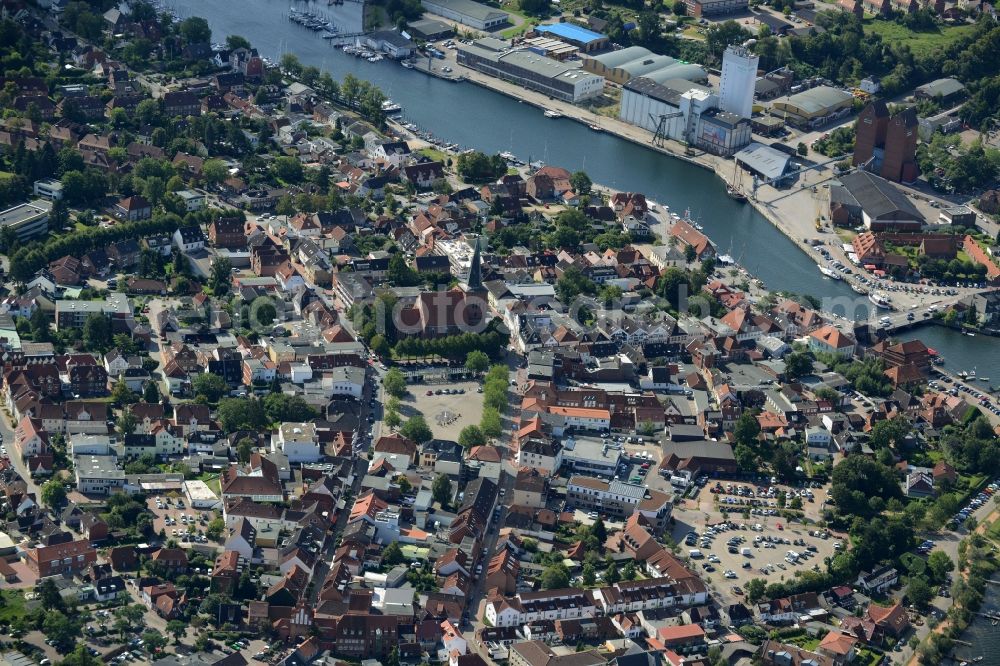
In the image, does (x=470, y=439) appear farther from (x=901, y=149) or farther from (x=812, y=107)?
(x=812, y=107)

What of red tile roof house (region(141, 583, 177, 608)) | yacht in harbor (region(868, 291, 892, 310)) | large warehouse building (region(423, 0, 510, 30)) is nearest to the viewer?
red tile roof house (region(141, 583, 177, 608))

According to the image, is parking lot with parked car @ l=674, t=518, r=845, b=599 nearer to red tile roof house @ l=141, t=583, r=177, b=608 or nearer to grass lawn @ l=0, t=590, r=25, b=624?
red tile roof house @ l=141, t=583, r=177, b=608

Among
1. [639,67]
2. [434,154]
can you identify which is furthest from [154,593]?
[639,67]

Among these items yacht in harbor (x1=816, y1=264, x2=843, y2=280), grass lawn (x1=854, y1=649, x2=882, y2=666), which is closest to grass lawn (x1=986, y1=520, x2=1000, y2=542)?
grass lawn (x1=854, y1=649, x2=882, y2=666)

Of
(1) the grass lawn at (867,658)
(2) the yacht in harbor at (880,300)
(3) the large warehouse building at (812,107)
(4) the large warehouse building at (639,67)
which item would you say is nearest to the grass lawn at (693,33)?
(4) the large warehouse building at (639,67)

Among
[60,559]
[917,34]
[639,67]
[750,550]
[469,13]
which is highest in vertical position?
[917,34]

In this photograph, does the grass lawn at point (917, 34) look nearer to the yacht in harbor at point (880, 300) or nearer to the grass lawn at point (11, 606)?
the yacht in harbor at point (880, 300)

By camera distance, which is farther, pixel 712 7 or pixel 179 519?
pixel 712 7

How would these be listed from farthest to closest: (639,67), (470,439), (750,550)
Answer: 1. (639,67)
2. (470,439)
3. (750,550)
